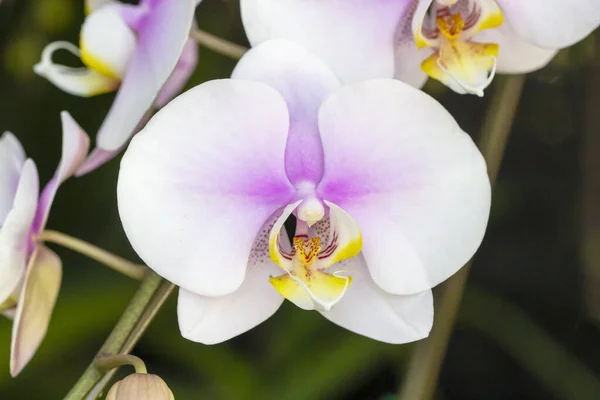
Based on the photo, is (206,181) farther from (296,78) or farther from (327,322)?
(327,322)

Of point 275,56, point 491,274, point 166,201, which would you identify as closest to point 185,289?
point 166,201

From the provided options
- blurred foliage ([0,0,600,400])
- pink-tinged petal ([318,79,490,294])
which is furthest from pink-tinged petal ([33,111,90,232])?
blurred foliage ([0,0,600,400])

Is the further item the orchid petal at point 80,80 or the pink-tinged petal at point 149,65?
the orchid petal at point 80,80

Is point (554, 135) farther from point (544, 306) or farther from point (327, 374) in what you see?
point (327, 374)

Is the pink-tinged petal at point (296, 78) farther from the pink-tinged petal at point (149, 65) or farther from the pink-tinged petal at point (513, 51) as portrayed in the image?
the pink-tinged petal at point (513, 51)

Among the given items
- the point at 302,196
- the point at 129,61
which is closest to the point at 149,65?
the point at 129,61

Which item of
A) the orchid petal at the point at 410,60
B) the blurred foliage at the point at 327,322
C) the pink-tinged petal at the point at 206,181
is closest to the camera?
the pink-tinged petal at the point at 206,181

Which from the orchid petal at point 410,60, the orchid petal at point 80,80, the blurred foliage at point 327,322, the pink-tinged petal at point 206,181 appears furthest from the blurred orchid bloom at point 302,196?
the blurred foliage at point 327,322

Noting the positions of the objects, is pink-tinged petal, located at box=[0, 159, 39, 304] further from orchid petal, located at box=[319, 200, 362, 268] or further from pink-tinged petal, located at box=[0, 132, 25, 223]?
orchid petal, located at box=[319, 200, 362, 268]
